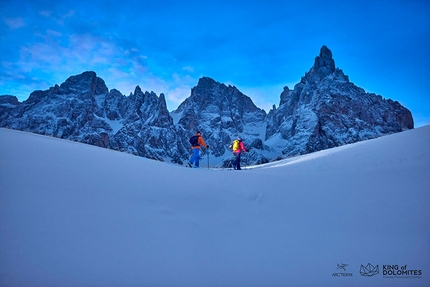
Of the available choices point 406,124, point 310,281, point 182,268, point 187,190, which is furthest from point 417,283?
point 406,124

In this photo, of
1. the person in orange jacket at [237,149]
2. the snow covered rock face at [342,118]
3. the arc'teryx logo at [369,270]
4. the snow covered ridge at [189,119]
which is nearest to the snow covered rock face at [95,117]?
the snow covered ridge at [189,119]

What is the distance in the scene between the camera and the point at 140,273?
2.46m

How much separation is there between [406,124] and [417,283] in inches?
6170

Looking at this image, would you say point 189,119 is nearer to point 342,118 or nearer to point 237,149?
point 342,118

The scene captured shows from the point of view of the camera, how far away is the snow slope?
2.49 metres

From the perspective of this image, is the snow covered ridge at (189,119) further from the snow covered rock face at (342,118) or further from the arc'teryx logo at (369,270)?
the arc'teryx logo at (369,270)

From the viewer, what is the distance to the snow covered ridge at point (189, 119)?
388 ft

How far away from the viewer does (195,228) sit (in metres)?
3.35

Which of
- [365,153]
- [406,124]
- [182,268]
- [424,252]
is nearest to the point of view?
[182,268]

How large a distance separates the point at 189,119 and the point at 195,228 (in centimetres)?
18680

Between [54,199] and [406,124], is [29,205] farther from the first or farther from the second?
[406,124]

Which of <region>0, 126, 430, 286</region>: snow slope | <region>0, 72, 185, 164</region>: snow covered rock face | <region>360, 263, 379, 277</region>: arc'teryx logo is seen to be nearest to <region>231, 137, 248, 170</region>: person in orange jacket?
<region>0, 126, 430, 286</region>: snow slope

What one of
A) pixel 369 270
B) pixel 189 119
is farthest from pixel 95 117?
pixel 369 270

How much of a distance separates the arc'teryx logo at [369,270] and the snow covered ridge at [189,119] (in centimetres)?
10772
